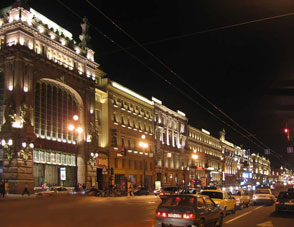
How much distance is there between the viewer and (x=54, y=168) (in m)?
49.7

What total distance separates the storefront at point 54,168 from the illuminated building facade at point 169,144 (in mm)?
25557

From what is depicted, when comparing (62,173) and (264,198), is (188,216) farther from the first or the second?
(62,173)

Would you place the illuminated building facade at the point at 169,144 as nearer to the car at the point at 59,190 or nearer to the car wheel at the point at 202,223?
the car at the point at 59,190

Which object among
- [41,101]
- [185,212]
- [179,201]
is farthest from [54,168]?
[185,212]

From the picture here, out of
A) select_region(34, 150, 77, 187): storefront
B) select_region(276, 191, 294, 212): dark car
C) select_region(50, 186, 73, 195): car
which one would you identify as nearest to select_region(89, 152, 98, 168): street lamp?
select_region(34, 150, 77, 187): storefront

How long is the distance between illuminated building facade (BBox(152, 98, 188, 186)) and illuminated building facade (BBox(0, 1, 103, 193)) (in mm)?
24475

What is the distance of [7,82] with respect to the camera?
4478 cm

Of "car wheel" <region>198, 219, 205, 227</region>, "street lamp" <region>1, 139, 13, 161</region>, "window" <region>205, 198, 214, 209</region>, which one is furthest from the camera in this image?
"street lamp" <region>1, 139, 13, 161</region>

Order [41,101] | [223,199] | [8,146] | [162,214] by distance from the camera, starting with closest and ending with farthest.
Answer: [162,214]
[223,199]
[8,146]
[41,101]

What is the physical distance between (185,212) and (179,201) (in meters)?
0.86

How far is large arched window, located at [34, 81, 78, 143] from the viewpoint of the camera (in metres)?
48.2

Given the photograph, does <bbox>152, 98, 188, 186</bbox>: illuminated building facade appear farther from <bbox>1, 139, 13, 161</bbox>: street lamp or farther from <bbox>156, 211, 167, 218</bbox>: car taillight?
<bbox>156, 211, 167, 218</bbox>: car taillight

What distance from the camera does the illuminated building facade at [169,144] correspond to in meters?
78.8

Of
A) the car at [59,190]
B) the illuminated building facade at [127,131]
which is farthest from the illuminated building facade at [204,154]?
the car at [59,190]
